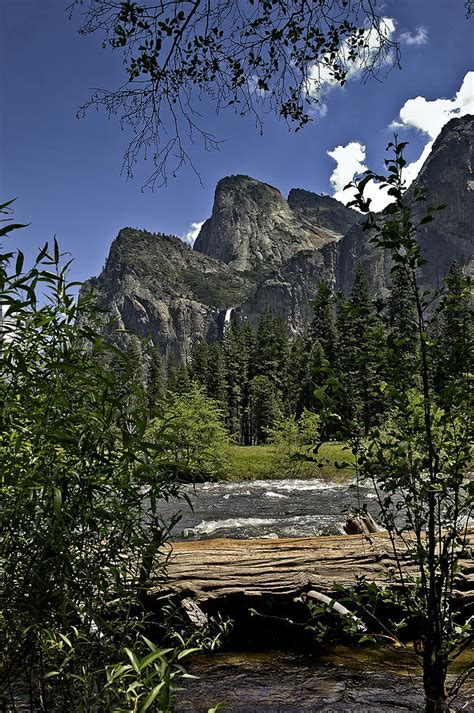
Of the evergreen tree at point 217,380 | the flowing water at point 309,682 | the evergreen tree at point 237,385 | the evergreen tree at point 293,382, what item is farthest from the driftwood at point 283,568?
the evergreen tree at point 237,385

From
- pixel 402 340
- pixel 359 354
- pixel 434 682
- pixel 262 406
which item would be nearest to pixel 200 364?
pixel 262 406

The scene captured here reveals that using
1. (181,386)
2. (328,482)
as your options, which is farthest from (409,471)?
(181,386)

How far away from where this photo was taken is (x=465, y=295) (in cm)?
390

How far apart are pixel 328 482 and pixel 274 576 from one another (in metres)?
25.8

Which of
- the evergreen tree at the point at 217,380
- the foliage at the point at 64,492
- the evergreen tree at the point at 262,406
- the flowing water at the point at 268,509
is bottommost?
the flowing water at the point at 268,509

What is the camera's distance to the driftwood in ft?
23.2

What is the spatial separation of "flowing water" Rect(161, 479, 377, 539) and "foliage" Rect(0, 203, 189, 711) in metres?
8.42

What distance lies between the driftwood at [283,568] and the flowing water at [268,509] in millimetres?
2521

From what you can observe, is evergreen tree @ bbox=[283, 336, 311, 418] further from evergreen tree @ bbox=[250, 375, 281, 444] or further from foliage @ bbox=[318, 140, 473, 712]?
foliage @ bbox=[318, 140, 473, 712]

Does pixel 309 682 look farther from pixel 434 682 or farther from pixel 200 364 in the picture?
pixel 200 364

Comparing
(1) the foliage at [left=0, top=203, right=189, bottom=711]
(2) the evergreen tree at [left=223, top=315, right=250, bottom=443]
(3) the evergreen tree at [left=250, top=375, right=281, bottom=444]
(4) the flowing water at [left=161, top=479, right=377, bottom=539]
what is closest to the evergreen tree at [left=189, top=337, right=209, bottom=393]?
(2) the evergreen tree at [left=223, top=315, right=250, bottom=443]

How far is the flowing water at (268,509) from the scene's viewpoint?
1635cm

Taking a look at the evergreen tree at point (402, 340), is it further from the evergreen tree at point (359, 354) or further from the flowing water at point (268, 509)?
the flowing water at point (268, 509)

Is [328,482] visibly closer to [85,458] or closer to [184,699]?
[184,699]
